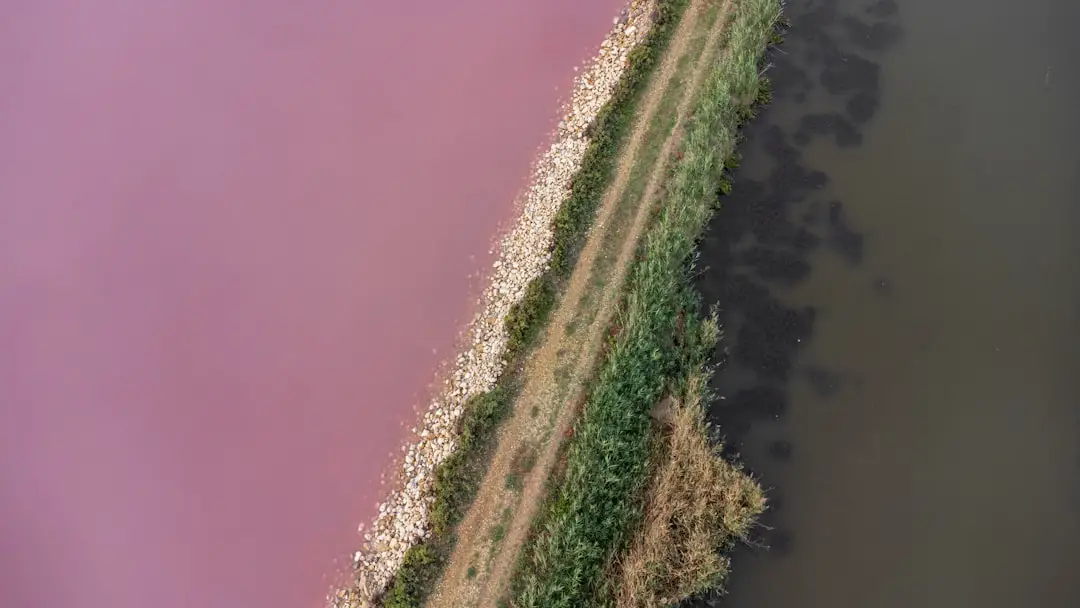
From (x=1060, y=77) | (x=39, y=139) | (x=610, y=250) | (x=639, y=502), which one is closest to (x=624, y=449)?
(x=639, y=502)

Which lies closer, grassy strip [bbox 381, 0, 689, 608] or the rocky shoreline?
grassy strip [bbox 381, 0, 689, 608]

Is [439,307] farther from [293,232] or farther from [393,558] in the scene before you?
[393,558]

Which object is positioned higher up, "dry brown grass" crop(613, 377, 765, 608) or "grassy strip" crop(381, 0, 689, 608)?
"grassy strip" crop(381, 0, 689, 608)

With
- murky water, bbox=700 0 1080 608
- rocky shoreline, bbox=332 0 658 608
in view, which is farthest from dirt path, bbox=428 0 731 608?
murky water, bbox=700 0 1080 608

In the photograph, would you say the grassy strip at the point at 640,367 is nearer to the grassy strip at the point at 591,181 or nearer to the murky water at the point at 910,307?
the murky water at the point at 910,307

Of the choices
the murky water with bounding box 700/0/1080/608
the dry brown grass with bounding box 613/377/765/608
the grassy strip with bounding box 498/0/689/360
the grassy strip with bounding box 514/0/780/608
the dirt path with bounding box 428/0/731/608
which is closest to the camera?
the dry brown grass with bounding box 613/377/765/608

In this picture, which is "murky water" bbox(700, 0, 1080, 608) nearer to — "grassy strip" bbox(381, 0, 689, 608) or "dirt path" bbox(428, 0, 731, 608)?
"dirt path" bbox(428, 0, 731, 608)

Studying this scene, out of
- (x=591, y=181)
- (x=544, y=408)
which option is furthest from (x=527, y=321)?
(x=591, y=181)
